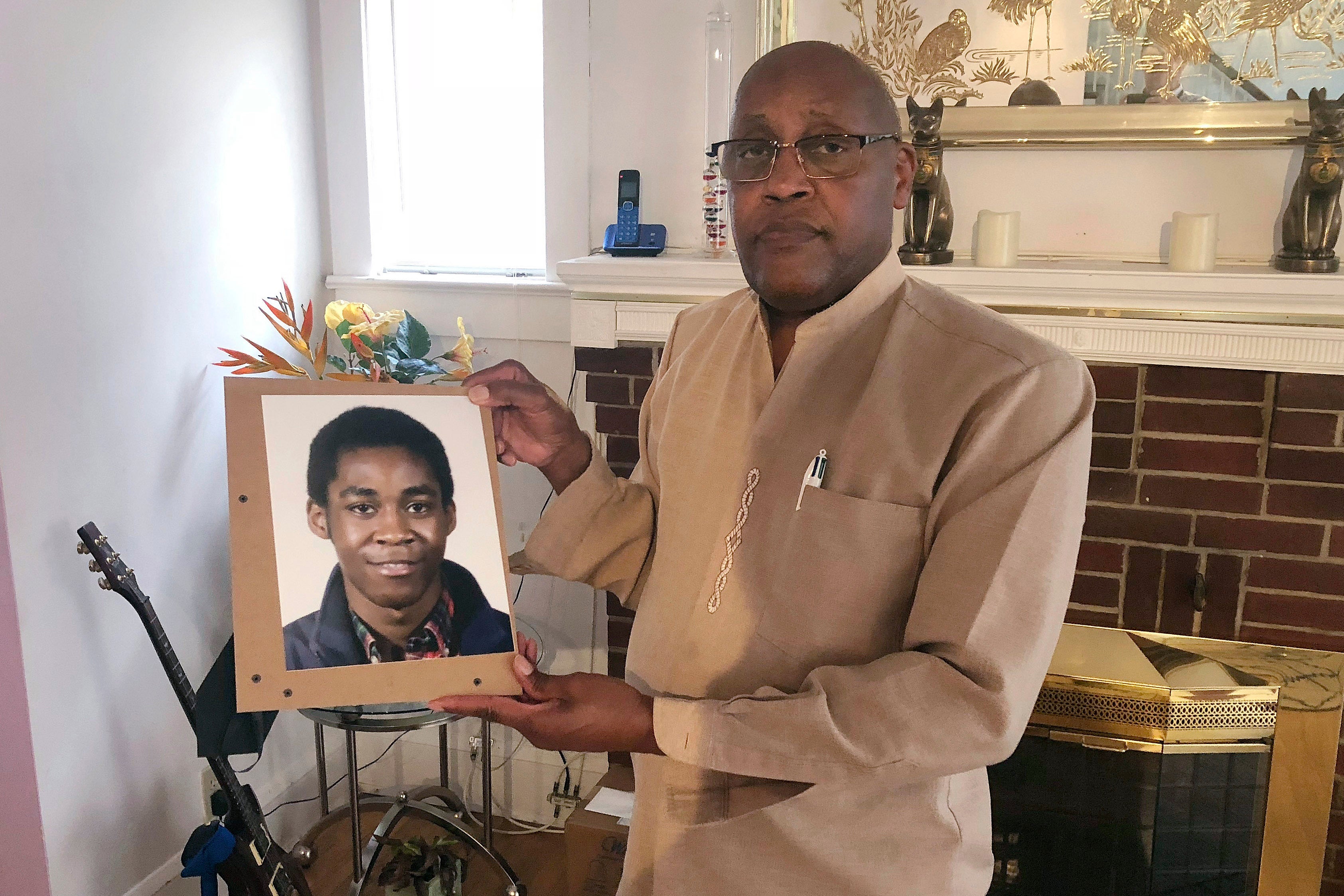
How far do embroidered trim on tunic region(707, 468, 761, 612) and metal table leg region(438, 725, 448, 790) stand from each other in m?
1.33

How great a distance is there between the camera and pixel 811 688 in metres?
0.87

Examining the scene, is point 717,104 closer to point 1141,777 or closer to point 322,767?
point 1141,777

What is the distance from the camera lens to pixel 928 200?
1.80 m

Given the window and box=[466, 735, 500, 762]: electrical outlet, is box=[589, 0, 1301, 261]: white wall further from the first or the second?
box=[466, 735, 500, 762]: electrical outlet

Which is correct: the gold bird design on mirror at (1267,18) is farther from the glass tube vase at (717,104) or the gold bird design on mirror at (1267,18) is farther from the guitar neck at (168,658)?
the guitar neck at (168,658)

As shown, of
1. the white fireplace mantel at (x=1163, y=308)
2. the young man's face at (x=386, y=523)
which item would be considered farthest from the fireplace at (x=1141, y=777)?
the young man's face at (x=386, y=523)

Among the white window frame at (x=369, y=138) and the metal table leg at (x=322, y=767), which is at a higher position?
the white window frame at (x=369, y=138)

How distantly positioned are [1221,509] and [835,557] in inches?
46.8

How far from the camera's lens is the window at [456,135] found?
2275 mm

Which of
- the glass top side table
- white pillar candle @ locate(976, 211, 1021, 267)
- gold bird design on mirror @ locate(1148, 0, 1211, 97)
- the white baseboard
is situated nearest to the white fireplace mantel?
white pillar candle @ locate(976, 211, 1021, 267)

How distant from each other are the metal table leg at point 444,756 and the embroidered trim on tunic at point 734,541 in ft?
4.37

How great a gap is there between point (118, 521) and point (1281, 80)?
2.26m

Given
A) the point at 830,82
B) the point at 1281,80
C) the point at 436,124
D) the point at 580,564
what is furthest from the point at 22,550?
the point at 1281,80

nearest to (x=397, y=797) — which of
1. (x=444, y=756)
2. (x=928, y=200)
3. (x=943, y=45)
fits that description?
(x=444, y=756)
